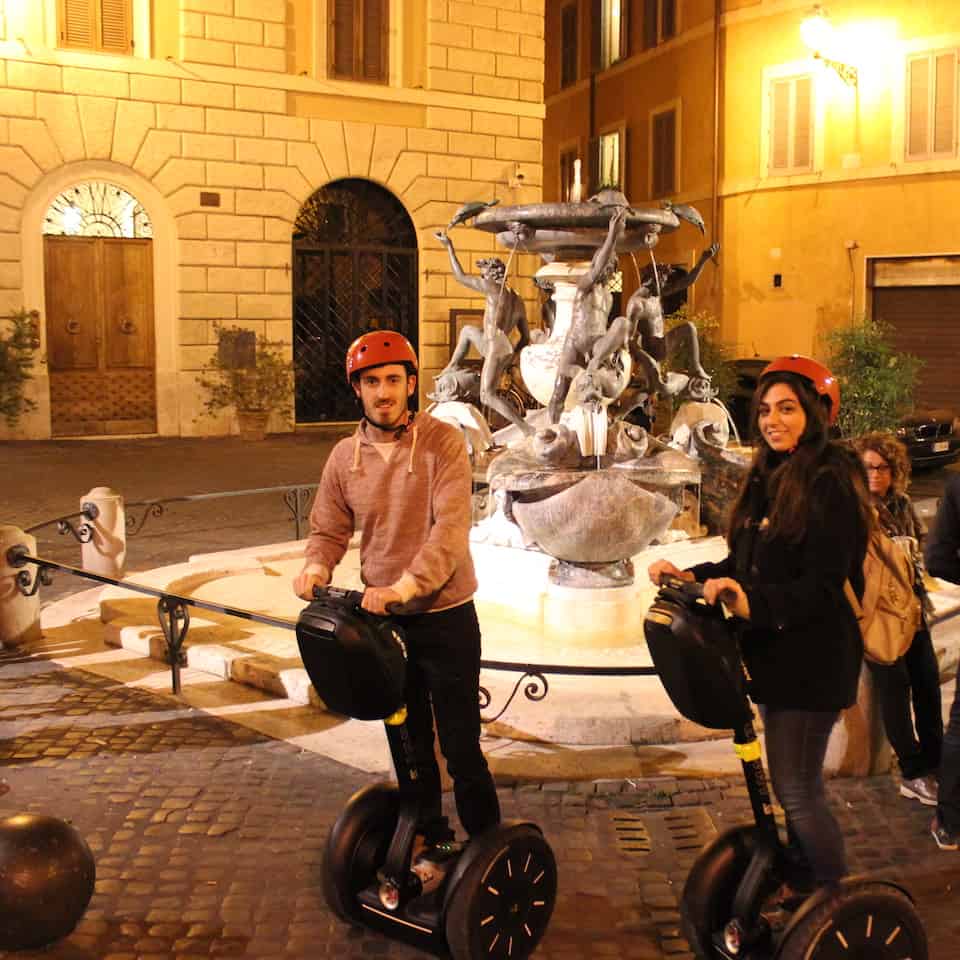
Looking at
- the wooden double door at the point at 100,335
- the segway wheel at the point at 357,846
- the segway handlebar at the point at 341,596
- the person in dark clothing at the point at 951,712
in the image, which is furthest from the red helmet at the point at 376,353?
the wooden double door at the point at 100,335

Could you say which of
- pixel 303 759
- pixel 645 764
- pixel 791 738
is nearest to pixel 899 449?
pixel 645 764

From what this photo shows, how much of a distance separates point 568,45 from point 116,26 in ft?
48.1

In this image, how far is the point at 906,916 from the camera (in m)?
3.38

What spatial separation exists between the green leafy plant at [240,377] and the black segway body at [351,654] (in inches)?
647

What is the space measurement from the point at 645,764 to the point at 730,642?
2470 millimetres

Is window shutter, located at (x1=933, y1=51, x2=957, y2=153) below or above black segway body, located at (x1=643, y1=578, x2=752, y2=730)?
above

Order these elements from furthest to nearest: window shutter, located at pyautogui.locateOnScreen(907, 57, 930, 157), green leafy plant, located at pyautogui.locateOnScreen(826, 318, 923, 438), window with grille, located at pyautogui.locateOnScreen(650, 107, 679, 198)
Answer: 1. window with grille, located at pyautogui.locateOnScreen(650, 107, 679, 198)
2. window shutter, located at pyautogui.locateOnScreen(907, 57, 930, 157)
3. green leafy plant, located at pyautogui.locateOnScreen(826, 318, 923, 438)

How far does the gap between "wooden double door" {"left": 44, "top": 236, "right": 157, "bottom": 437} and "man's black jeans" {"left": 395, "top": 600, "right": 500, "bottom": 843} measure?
16478mm

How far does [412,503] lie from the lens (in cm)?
372

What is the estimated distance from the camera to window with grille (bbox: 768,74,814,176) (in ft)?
79.6

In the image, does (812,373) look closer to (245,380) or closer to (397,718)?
(397,718)

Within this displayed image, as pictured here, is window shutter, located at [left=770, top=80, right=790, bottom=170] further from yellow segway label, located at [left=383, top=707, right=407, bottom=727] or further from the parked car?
yellow segway label, located at [left=383, top=707, right=407, bottom=727]

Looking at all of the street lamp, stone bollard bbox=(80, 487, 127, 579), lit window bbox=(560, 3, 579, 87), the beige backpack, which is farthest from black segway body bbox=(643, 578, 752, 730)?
lit window bbox=(560, 3, 579, 87)

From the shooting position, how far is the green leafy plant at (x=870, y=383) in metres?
15.8
